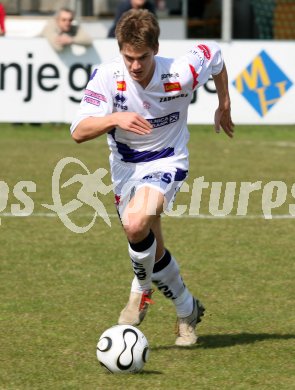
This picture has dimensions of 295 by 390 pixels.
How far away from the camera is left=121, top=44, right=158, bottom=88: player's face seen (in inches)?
256

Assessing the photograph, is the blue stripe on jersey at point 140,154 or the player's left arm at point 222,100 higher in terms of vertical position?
the player's left arm at point 222,100

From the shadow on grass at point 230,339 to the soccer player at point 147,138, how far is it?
0.09 metres

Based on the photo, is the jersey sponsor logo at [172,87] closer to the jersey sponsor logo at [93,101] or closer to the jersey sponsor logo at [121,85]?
the jersey sponsor logo at [121,85]

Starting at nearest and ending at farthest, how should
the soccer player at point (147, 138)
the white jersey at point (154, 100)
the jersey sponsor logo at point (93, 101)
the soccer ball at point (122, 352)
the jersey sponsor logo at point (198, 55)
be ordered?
the soccer ball at point (122, 352), the soccer player at point (147, 138), the jersey sponsor logo at point (93, 101), the white jersey at point (154, 100), the jersey sponsor logo at point (198, 55)

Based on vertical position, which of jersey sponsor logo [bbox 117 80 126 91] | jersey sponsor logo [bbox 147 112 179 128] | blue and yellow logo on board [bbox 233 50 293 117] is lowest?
blue and yellow logo on board [bbox 233 50 293 117]

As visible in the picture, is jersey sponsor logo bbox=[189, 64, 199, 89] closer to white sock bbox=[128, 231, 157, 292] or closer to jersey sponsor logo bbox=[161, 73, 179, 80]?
jersey sponsor logo bbox=[161, 73, 179, 80]

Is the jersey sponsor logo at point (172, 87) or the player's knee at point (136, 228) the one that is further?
the jersey sponsor logo at point (172, 87)

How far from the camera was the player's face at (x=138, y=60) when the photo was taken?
21.3 ft

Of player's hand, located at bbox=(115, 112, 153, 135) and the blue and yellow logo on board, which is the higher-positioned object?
player's hand, located at bbox=(115, 112, 153, 135)

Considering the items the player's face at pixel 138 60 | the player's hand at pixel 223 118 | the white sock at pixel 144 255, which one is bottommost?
the white sock at pixel 144 255

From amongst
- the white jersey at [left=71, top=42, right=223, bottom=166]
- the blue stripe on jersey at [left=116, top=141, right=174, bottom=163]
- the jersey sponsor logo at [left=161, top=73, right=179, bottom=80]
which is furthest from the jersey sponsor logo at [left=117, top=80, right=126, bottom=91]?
the blue stripe on jersey at [left=116, top=141, right=174, bottom=163]

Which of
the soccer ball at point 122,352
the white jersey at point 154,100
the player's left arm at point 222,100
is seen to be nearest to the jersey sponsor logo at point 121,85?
the white jersey at point 154,100

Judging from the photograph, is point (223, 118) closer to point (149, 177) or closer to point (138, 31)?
point (149, 177)

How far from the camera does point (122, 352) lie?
246 inches
